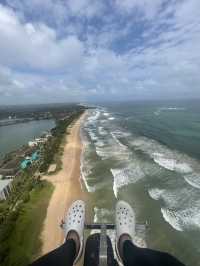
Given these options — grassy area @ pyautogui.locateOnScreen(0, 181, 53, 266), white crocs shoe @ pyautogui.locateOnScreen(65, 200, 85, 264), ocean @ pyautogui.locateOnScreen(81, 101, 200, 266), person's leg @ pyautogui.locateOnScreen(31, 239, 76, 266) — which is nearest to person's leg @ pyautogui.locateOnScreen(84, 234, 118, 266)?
ocean @ pyautogui.locateOnScreen(81, 101, 200, 266)

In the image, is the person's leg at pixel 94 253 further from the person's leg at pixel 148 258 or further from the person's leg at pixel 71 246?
the person's leg at pixel 148 258

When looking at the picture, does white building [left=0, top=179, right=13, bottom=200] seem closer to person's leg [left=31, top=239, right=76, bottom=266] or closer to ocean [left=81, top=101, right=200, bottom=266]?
ocean [left=81, top=101, right=200, bottom=266]

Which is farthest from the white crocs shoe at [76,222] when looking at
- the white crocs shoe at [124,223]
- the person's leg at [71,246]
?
the white crocs shoe at [124,223]

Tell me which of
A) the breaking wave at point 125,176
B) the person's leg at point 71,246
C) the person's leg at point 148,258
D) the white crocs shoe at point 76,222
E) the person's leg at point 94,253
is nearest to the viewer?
the person's leg at point 148,258

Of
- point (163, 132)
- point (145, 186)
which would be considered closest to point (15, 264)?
point (145, 186)

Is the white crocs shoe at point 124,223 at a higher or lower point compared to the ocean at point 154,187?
higher

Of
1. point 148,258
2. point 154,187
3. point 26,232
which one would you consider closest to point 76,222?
point 148,258
